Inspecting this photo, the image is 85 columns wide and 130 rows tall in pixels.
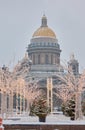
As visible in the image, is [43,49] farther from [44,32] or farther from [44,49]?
[44,32]

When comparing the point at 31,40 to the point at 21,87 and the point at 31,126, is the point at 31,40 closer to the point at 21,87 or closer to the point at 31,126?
the point at 21,87

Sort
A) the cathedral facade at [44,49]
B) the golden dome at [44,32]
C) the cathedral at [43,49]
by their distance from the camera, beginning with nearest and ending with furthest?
1. the cathedral facade at [44,49]
2. the cathedral at [43,49]
3. the golden dome at [44,32]

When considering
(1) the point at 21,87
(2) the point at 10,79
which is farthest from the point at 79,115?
(1) the point at 21,87

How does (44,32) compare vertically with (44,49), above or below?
above

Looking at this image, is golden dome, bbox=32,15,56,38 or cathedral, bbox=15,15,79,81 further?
golden dome, bbox=32,15,56,38

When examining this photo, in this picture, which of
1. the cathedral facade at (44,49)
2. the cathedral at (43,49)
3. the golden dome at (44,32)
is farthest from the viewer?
the golden dome at (44,32)

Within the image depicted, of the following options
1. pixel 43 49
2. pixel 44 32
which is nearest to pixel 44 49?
pixel 43 49

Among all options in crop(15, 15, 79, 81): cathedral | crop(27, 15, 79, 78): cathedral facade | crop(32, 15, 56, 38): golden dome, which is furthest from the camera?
crop(32, 15, 56, 38): golden dome

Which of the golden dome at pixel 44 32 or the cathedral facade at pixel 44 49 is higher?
the golden dome at pixel 44 32

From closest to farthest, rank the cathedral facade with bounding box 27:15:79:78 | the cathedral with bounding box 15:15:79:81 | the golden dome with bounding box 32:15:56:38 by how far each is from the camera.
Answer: the cathedral facade with bounding box 27:15:79:78 → the cathedral with bounding box 15:15:79:81 → the golden dome with bounding box 32:15:56:38

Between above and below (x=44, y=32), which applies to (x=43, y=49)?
below

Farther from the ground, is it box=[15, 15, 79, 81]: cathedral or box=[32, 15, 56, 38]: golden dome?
box=[32, 15, 56, 38]: golden dome

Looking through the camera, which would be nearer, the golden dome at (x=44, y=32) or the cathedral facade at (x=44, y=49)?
the cathedral facade at (x=44, y=49)

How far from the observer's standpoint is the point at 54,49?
12812 cm
